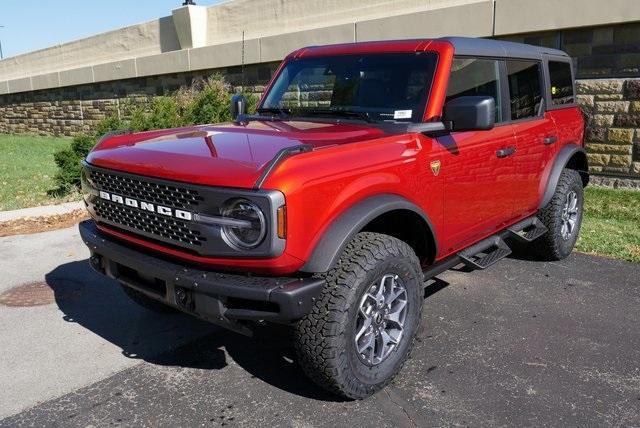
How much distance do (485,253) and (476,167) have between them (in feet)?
2.75

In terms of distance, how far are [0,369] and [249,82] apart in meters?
10.3

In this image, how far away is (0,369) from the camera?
137 inches

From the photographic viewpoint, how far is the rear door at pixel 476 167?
3594mm

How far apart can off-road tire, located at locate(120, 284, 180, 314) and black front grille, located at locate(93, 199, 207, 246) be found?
751mm

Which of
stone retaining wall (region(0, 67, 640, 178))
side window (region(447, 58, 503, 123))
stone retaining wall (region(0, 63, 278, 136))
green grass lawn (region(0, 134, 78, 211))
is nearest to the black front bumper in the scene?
side window (region(447, 58, 503, 123))

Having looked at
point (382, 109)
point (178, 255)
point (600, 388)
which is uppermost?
point (382, 109)

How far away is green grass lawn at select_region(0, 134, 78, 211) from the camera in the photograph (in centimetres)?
850

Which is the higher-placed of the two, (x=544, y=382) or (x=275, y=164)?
(x=275, y=164)

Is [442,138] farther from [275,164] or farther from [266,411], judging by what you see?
[266,411]

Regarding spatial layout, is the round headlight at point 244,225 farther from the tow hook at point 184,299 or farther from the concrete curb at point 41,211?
the concrete curb at point 41,211

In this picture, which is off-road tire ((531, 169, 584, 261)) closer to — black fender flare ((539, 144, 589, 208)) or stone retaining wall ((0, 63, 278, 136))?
black fender flare ((539, 144, 589, 208))

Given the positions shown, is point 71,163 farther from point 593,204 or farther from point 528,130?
point 593,204

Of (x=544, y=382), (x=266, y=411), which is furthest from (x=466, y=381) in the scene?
(x=266, y=411)

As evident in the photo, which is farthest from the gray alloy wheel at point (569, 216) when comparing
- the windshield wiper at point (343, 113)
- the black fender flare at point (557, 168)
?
the windshield wiper at point (343, 113)
